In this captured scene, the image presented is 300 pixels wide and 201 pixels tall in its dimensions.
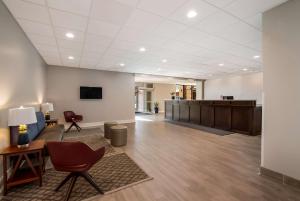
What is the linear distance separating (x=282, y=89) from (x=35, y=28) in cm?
466

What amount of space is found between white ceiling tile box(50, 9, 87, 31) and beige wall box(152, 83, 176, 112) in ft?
36.7

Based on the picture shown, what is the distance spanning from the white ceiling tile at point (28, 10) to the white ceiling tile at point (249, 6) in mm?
3053

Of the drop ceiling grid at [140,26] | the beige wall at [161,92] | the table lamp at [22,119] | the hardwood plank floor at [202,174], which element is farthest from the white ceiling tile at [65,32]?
the beige wall at [161,92]

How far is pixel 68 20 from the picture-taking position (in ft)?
9.11

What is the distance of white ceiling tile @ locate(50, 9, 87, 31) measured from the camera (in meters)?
2.58

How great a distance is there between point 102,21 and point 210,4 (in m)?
1.90

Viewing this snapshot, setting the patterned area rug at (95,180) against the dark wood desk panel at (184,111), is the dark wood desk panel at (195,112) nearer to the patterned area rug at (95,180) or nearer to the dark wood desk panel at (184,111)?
the dark wood desk panel at (184,111)

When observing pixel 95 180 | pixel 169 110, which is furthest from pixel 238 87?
pixel 95 180

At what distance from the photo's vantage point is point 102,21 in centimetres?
281

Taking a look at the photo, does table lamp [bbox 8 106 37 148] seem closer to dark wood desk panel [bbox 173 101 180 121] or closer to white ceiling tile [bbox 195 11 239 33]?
white ceiling tile [bbox 195 11 239 33]

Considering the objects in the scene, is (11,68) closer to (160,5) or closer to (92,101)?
(160,5)

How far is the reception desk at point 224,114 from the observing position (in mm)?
5215

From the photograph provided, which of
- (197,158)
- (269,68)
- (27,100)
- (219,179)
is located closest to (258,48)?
(269,68)

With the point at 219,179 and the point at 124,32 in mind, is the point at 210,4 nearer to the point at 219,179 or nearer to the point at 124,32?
the point at 124,32
